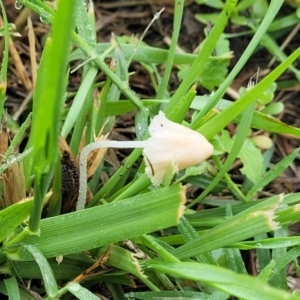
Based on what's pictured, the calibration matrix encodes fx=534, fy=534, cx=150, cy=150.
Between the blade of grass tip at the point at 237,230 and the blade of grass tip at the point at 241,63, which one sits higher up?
the blade of grass tip at the point at 241,63

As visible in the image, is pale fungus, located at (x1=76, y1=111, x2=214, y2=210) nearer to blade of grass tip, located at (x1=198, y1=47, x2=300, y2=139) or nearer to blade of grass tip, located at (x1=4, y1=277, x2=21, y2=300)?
blade of grass tip, located at (x1=198, y1=47, x2=300, y2=139)

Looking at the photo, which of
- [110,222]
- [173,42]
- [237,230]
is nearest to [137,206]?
[110,222]

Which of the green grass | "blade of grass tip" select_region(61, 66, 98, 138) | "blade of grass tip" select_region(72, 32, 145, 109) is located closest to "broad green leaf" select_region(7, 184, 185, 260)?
the green grass

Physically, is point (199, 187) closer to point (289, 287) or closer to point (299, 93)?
point (289, 287)

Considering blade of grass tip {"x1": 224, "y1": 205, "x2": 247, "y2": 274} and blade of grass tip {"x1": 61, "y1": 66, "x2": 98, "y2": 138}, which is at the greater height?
blade of grass tip {"x1": 61, "y1": 66, "x2": 98, "y2": 138}

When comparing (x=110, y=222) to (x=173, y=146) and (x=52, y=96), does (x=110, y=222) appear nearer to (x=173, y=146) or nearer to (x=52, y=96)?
(x=173, y=146)

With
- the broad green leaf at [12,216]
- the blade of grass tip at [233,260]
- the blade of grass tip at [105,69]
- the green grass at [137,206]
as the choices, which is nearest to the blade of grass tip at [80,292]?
the green grass at [137,206]

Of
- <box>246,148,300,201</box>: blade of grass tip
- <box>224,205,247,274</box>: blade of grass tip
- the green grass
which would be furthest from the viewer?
<box>246,148,300,201</box>: blade of grass tip

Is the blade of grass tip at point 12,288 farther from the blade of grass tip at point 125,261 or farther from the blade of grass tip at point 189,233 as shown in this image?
the blade of grass tip at point 189,233
